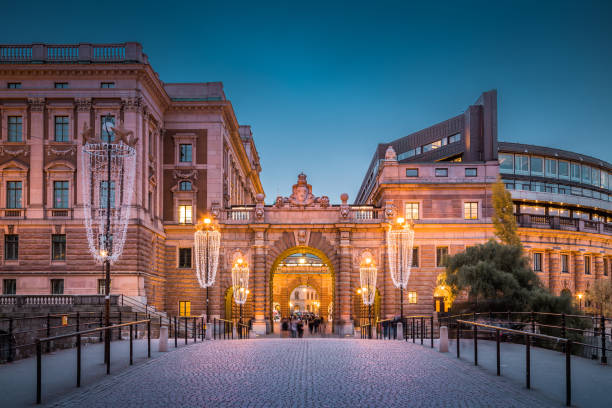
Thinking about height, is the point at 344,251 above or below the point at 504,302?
above

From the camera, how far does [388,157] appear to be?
51875 millimetres

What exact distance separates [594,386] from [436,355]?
265 inches

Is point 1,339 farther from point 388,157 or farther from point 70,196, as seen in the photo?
point 388,157

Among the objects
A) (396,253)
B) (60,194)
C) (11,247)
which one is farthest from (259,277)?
(11,247)

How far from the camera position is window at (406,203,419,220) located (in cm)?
5091

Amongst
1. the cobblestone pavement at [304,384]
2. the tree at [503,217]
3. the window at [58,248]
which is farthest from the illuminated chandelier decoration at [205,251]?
the cobblestone pavement at [304,384]

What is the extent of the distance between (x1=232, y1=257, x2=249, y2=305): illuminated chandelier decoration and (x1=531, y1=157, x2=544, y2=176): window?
134ft

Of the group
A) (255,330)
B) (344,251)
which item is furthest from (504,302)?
(255,330)

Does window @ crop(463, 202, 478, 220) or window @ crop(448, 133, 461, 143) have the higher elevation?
window @ crop(448, 133, 461, 143)

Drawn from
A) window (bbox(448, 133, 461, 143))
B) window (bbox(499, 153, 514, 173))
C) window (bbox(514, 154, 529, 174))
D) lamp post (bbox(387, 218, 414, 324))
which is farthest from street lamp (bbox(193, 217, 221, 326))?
window (bbox(514, 154, 529, 174))

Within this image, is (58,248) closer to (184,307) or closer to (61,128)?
(61,128)

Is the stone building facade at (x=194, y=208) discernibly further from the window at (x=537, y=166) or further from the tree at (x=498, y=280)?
the window at (x=537, y=166)

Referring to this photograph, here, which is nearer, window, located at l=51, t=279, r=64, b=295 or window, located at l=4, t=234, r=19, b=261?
window, located at l=51, t=279, r=64, b=295

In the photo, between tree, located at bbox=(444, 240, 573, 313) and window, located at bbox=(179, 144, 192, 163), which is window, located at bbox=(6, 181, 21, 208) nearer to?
window, located at bbox=(179, 144, 192, 163)
